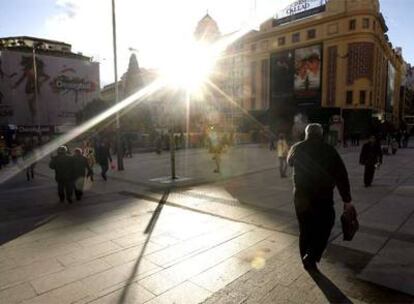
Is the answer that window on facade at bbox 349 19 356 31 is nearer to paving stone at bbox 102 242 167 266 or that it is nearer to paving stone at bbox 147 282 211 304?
paving stone at bbox 102 242 167 266

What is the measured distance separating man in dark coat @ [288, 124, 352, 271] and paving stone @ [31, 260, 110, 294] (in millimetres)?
2816

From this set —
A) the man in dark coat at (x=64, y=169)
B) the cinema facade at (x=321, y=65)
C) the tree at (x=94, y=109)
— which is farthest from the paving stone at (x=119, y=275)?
the tree at (x=94, y=109)

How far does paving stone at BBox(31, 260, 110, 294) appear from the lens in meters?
4.16

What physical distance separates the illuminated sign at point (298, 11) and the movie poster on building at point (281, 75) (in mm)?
5589

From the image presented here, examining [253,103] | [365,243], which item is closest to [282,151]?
[365,243]

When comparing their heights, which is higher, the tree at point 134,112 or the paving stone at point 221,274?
the tree at point 134,112

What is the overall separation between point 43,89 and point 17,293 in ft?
182

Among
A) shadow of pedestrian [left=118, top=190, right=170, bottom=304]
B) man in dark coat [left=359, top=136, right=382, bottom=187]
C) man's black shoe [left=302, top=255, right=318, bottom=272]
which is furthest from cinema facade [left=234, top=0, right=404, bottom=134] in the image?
man's black shoe [left=302, top=255, right=318, bottom=272]

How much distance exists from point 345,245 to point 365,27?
47942 mm

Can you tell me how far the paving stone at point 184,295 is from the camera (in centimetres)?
377

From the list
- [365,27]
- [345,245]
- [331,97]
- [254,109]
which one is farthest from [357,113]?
[345,245]

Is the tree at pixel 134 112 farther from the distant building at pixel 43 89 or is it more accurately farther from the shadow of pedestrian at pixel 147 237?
the shadow of pedestrian at pixel 147 237

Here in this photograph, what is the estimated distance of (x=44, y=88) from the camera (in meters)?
53.0

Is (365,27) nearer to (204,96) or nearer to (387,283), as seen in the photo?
(204,96)
